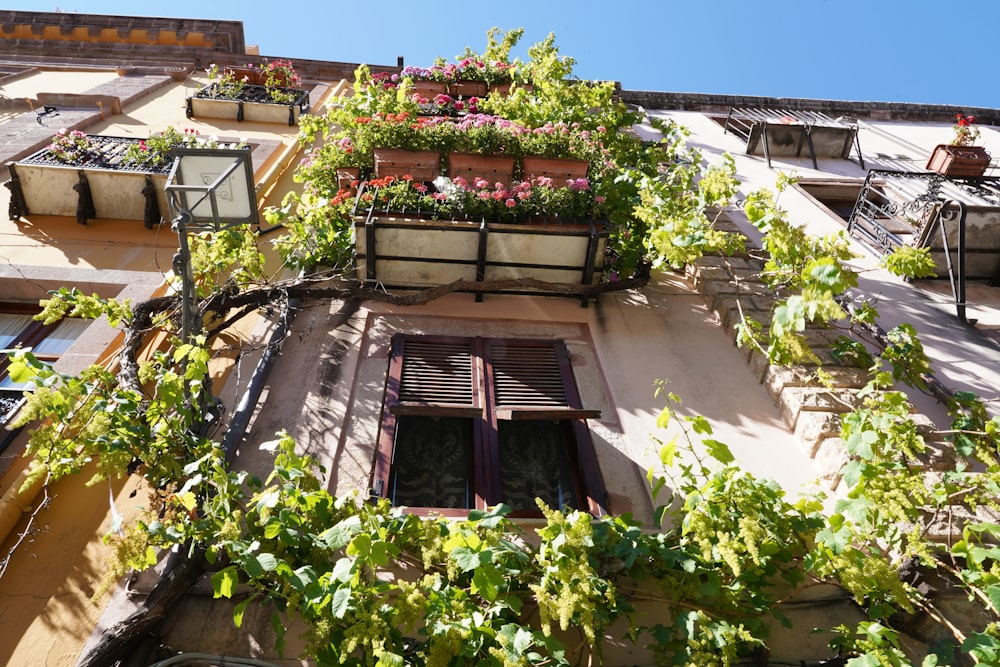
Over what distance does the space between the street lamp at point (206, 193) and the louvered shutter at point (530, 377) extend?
8.54 feet

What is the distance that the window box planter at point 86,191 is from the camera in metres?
7.21

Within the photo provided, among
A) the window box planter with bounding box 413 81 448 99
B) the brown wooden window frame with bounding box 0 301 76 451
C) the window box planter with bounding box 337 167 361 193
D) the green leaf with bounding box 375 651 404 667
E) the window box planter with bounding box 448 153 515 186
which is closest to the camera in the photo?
the green leaf with bounding box 375 651 404 667

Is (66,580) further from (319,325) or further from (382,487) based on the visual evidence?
(319,325)

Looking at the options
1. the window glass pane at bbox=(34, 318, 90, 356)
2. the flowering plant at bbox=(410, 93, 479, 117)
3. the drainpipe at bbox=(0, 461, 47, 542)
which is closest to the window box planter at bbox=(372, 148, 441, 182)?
the flowering plant at bbox=(410, 93, 479, 117)

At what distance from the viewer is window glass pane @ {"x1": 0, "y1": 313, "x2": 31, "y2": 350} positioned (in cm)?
548

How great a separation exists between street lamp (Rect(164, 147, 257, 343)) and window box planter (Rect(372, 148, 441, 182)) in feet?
8.38

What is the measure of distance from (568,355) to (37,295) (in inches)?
221

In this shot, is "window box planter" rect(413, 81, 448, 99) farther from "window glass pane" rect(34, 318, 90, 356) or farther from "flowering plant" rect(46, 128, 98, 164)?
"window glass pane" rect(34, 318, 90, 356)

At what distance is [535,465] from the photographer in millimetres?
4910

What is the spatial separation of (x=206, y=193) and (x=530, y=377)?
3194 millimetres

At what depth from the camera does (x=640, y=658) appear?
3.55 m

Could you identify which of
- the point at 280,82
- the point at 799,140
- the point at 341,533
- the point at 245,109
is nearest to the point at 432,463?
the point at 341,533

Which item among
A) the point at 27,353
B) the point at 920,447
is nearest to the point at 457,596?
the point at 27,353

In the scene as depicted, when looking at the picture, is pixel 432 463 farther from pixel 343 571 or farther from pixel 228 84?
pixel 228 84
